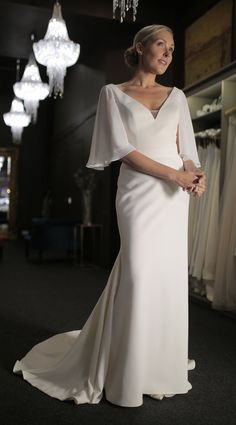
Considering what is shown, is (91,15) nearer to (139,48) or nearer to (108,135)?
(139,48)

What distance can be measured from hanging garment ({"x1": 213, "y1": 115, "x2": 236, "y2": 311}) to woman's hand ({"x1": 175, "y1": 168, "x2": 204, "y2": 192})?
71.3 inches

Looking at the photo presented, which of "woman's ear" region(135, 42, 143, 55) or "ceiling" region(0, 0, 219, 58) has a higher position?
"ceiling" region(0, 0, 219, 58)

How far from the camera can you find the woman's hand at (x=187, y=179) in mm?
2031

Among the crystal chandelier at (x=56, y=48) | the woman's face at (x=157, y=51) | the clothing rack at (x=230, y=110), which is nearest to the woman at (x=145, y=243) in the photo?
the woman's face at (x=157, y=51)

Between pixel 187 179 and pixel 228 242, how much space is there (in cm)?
195

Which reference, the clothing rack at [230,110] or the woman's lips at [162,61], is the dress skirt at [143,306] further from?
the clothing rack at [230,110]

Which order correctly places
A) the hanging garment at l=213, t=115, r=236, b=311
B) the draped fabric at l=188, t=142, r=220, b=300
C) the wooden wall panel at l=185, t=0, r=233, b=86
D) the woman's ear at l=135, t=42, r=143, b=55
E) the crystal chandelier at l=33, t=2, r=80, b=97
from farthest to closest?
the crystal chandelier at l=33, t=2, r=80, b=97 → the wooden wall panel at l=185, t=0, r=233, b=86 → the draped fabric at l=188, t=142, r=220, b=300 → the hanging garment at l=213, t=115, r=236, b=311 → the woman's ear at l=135, t=42, r=143, b=55

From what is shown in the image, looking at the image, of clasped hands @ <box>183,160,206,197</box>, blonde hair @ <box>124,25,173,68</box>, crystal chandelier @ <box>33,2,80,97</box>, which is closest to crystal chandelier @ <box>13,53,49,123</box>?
crystal chandelier @ <box>33,2,80,97</box>

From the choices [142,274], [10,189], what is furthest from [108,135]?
[10,189]

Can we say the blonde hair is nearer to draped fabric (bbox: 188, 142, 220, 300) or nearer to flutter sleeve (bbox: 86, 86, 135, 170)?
flutter sleeve (bbox: 86, 86, 135, 170)

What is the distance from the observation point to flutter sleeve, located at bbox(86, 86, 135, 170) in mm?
2045

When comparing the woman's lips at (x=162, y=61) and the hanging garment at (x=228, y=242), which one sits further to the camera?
the hanging garment at (x=228, y=242)

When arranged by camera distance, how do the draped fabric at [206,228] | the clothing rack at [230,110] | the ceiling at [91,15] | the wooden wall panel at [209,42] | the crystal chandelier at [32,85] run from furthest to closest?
the crystal chandelier at [32,85], the ceiling at [91,15], the wooden wall panel at [209,42], the draped fabric at [206,228], the clothing rack at [230,110]

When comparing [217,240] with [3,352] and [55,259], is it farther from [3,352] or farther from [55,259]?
[55,259]
